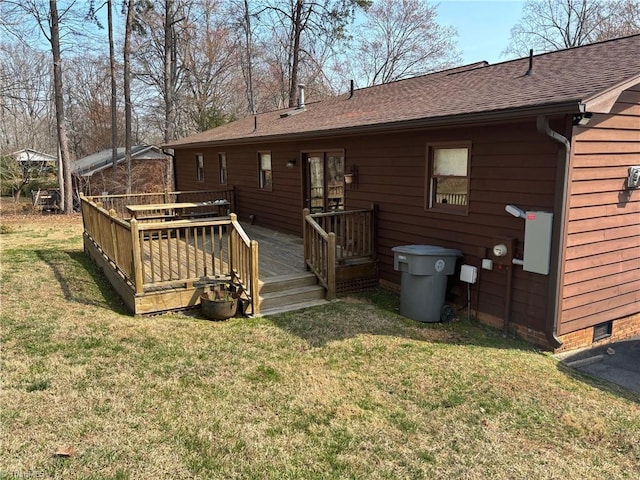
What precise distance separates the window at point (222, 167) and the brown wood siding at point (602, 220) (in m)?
10.2

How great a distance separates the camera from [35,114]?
34812mm

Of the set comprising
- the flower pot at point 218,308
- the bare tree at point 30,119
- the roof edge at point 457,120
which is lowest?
the flower pot at point 218,308

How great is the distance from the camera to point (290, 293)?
6801mm

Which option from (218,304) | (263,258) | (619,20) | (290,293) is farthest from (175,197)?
(619,20)

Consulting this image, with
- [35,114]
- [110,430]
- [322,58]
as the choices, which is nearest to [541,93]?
[110,430]

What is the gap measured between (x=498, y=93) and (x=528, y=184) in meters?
1.54

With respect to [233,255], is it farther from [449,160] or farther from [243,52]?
[243,52]

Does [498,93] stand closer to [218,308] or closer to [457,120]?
[457,120]

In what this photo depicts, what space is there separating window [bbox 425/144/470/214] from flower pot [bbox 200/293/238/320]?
3063 millimetres

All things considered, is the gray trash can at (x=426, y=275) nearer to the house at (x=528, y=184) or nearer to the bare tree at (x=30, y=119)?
the house at (x=528, y=184)

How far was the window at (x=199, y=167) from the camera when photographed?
15.3 m

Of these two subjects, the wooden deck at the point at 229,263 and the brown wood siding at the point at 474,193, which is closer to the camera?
the brown wood siding at the point at 474,193

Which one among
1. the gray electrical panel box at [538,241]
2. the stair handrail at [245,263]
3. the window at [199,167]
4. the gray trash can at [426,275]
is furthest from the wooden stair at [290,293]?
the window at [199,167]

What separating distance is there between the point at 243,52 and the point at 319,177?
65.5 feet
